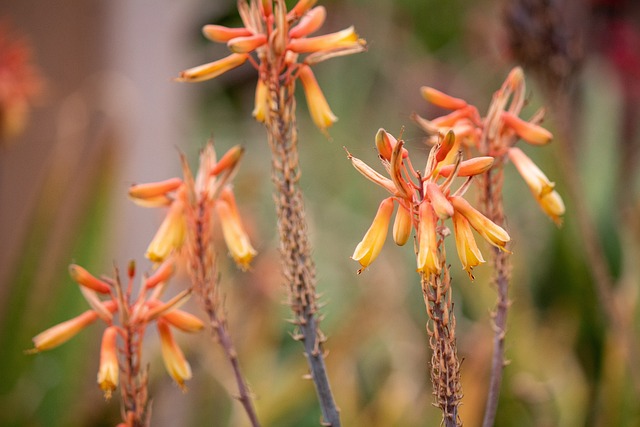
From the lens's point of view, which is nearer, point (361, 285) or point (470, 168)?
point (470, 168)

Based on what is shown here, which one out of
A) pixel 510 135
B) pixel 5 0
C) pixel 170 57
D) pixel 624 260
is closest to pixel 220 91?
pixel 170 57

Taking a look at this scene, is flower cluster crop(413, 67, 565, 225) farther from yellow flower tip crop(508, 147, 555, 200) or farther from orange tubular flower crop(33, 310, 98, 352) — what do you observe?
orange tubular flower crop(33, 310, 98, 352)

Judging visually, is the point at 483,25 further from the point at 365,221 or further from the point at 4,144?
the point at 4,144

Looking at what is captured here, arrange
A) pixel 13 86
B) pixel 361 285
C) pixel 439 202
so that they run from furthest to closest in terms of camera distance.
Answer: pixel 361 285, pixel 13 86, pixel 439 202

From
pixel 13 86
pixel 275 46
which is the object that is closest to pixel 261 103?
pixel 275 46

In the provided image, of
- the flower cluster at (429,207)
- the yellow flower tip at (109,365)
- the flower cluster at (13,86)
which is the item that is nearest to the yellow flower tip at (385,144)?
the flower cluster at (429,207)

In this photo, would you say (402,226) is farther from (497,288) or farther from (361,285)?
(361,285)

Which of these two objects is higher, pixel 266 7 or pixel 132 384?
pixel 266 7
